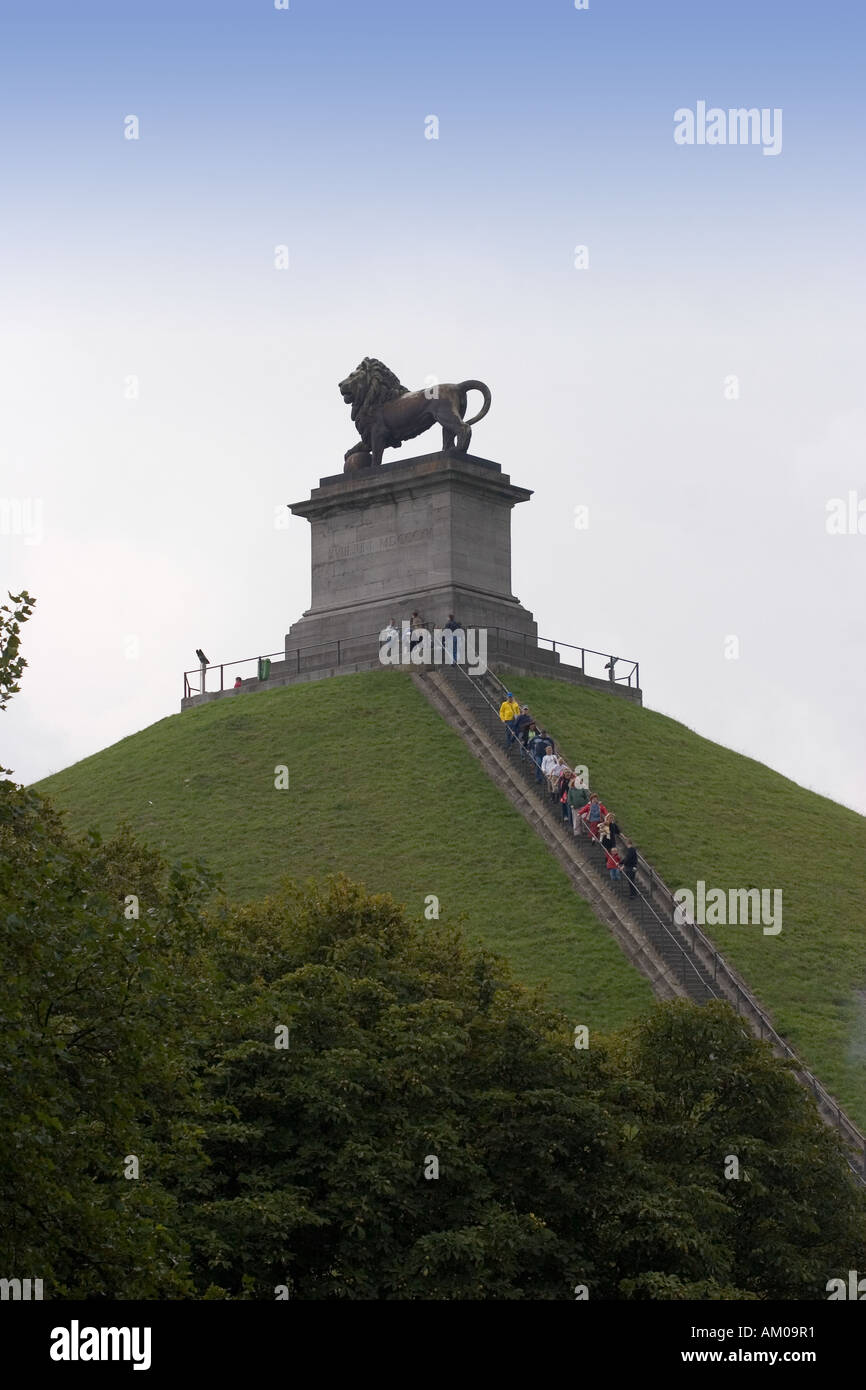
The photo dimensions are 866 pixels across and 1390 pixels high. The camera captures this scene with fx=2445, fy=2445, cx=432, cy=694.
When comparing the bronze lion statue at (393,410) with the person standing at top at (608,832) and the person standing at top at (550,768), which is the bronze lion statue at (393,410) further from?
Result: the person standing at top at (608,832)

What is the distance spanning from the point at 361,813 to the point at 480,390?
19.2 meters

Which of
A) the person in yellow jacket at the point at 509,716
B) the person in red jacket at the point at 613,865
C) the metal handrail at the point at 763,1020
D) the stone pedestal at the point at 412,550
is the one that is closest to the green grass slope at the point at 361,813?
the person in red jacket at the point at 613,865

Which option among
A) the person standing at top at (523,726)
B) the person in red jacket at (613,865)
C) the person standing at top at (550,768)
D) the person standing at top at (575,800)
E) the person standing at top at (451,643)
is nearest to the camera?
the person in red jacket at (613,865)

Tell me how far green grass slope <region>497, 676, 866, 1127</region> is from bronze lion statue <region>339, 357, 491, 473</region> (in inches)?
355

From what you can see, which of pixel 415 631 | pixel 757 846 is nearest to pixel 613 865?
pixel 757 846

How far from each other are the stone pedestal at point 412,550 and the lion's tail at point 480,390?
1.40 metres

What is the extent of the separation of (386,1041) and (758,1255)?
6.57 metres

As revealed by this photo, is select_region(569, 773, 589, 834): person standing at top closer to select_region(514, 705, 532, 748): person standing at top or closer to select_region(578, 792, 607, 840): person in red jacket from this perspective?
select_region(578, 792, 607, 840): person in red jacket

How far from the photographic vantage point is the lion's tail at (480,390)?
78.5 meters

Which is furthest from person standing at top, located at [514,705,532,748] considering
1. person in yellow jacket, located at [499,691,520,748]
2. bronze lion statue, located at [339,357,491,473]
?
bronze lion statue, located at [339,357,491,473]
